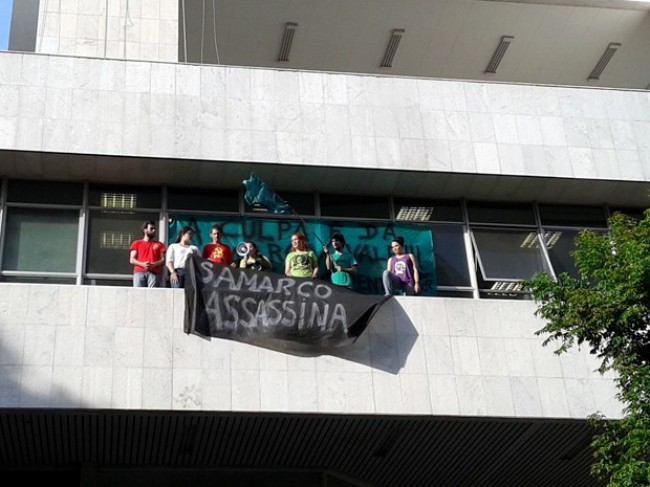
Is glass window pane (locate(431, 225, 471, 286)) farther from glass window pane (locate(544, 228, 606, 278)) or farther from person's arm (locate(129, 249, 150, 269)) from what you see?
person's arm (locate(129, 249, 150, 269))

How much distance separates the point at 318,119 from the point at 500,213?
3.67 meters

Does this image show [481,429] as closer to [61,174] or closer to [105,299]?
[105,299]

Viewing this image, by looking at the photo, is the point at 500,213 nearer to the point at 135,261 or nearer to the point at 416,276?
the point at 416,276

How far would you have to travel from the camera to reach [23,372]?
1475 centimetres

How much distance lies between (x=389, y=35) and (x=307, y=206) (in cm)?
805

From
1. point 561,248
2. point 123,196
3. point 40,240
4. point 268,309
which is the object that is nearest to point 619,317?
point 268,309

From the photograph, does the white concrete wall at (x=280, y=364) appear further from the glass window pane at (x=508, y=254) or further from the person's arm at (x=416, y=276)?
the glass window pane at (x=508, y=254)

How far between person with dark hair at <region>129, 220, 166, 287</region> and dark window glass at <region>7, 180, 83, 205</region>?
4.91 ft

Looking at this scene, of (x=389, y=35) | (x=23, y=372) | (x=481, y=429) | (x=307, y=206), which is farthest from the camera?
(x=389, y=35)

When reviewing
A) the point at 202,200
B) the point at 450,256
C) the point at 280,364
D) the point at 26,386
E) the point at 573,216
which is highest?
the point at 202,200

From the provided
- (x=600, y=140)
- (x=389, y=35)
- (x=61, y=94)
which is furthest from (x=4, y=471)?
(x=389, y=35)

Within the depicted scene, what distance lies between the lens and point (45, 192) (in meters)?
17.3

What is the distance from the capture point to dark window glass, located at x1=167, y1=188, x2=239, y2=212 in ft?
58.0

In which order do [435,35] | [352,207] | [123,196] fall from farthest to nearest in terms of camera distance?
1. [435,35]
2. [352,207]
3. [123,196]
